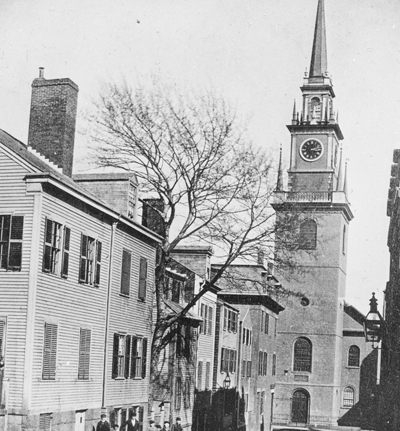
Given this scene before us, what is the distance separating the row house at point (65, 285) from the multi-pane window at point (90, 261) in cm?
3

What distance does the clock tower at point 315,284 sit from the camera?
65.4m

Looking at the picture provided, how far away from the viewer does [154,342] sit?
3089 centimetres

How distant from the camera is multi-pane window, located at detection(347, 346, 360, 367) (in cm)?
6900

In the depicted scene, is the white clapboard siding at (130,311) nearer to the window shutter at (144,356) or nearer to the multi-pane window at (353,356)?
the window shutter at (144,356)

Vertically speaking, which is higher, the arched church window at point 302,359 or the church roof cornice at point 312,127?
the church roof cornice at point 312,127

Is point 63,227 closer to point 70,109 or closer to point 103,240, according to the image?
point 103,240

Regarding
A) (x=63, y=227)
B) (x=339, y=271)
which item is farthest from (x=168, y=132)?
(x=339, y=271)

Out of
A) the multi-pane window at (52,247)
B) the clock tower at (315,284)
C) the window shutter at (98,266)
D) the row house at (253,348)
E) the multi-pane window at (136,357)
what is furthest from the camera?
the clock tower at (315,284)

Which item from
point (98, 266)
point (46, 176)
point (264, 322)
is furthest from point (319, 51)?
point (46, 176)

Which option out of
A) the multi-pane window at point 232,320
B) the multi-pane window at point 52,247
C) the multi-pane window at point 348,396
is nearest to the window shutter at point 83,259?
the multi-pane window at point 52,247

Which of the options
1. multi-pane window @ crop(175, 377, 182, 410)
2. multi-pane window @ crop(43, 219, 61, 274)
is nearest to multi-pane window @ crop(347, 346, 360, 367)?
multi-pane window @ crop(175, 377, 182, 410)

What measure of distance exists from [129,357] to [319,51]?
4947cm

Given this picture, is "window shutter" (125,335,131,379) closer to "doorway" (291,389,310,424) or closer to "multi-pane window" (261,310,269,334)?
"multi-pane window" (261,310,269,334)

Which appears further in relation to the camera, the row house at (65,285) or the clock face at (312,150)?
the clock face at (312,150)
